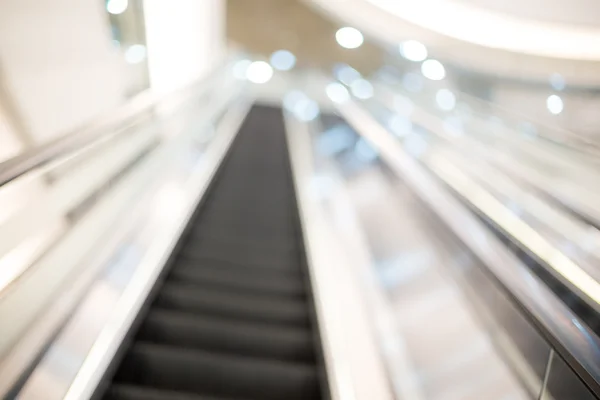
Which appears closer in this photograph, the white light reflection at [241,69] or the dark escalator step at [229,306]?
the dark escalator step at [229,306]

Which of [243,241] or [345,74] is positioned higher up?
[345,74]

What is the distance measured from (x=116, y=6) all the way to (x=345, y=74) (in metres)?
4.89

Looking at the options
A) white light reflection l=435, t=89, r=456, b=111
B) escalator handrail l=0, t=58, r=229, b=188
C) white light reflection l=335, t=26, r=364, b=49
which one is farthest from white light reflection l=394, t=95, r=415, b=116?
white light reflection l=335, t=26, r=364, b=49

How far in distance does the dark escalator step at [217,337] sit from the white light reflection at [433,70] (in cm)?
699

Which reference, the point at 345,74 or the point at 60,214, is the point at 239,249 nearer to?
the point at 60,214

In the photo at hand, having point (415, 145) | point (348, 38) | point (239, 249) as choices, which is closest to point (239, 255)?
point (239, 249)

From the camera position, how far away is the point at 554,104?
6.42 m

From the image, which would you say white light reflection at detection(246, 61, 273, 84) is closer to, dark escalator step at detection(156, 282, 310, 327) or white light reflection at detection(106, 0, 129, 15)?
white light reflection at detection(106, 0, 129, 15)

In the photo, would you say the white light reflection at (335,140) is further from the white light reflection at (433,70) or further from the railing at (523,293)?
the railing at (523,293)

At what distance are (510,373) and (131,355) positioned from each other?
1.43 metres

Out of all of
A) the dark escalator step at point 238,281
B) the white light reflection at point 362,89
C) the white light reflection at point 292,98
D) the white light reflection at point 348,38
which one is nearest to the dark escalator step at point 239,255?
the dark escalator step at point 238,281

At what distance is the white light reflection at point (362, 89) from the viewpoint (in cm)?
814

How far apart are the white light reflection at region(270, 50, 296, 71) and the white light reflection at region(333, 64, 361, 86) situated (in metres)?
0.74

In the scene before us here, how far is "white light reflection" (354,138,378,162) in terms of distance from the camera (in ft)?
18.2
